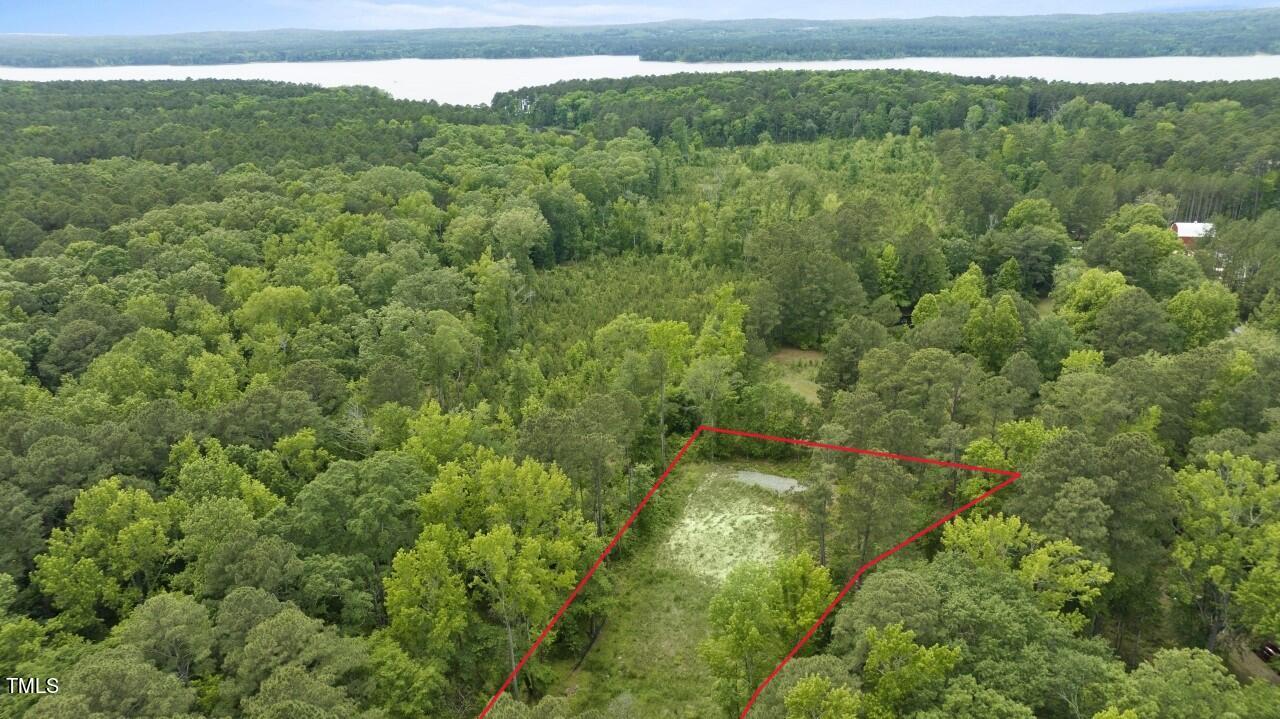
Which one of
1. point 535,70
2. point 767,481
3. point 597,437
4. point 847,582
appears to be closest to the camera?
point 847,582

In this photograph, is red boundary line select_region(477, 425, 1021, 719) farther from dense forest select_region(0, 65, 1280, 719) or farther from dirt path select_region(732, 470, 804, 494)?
dirt path select_region(732, 470, 804, 494)

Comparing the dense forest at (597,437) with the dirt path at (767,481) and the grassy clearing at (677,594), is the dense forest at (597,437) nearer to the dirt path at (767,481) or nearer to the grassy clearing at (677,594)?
the grassy clearing at (677,594)

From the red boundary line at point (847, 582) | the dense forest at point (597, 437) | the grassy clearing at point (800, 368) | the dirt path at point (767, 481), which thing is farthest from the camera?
the grassy clearing at point (800, 368)

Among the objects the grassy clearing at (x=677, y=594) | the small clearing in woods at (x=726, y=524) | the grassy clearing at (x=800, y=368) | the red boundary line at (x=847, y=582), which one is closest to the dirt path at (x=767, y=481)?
the small clearing in woods at (x=726, y=524)

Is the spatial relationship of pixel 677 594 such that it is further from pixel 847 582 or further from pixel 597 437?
pixel 597 437

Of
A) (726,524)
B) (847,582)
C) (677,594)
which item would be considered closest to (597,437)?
(677,594)

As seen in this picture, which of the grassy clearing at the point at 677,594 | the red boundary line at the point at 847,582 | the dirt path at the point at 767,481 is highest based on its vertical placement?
the red boundary line at the point at 847,582

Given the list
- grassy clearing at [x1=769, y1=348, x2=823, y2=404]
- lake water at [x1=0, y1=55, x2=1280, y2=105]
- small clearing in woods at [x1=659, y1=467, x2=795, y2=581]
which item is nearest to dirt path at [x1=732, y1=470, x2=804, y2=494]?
small clearing in woods at [x1=659, y1=467, x2=795, y2=581]

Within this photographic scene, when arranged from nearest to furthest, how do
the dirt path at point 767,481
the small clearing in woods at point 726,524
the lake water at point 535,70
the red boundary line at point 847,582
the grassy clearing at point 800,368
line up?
the red boundary line at point 847,582
the small clearing in woods at point 726,524
the dirt path at point 767,481
the grassy clearing at point 800,368
the lake water at point 535,70
